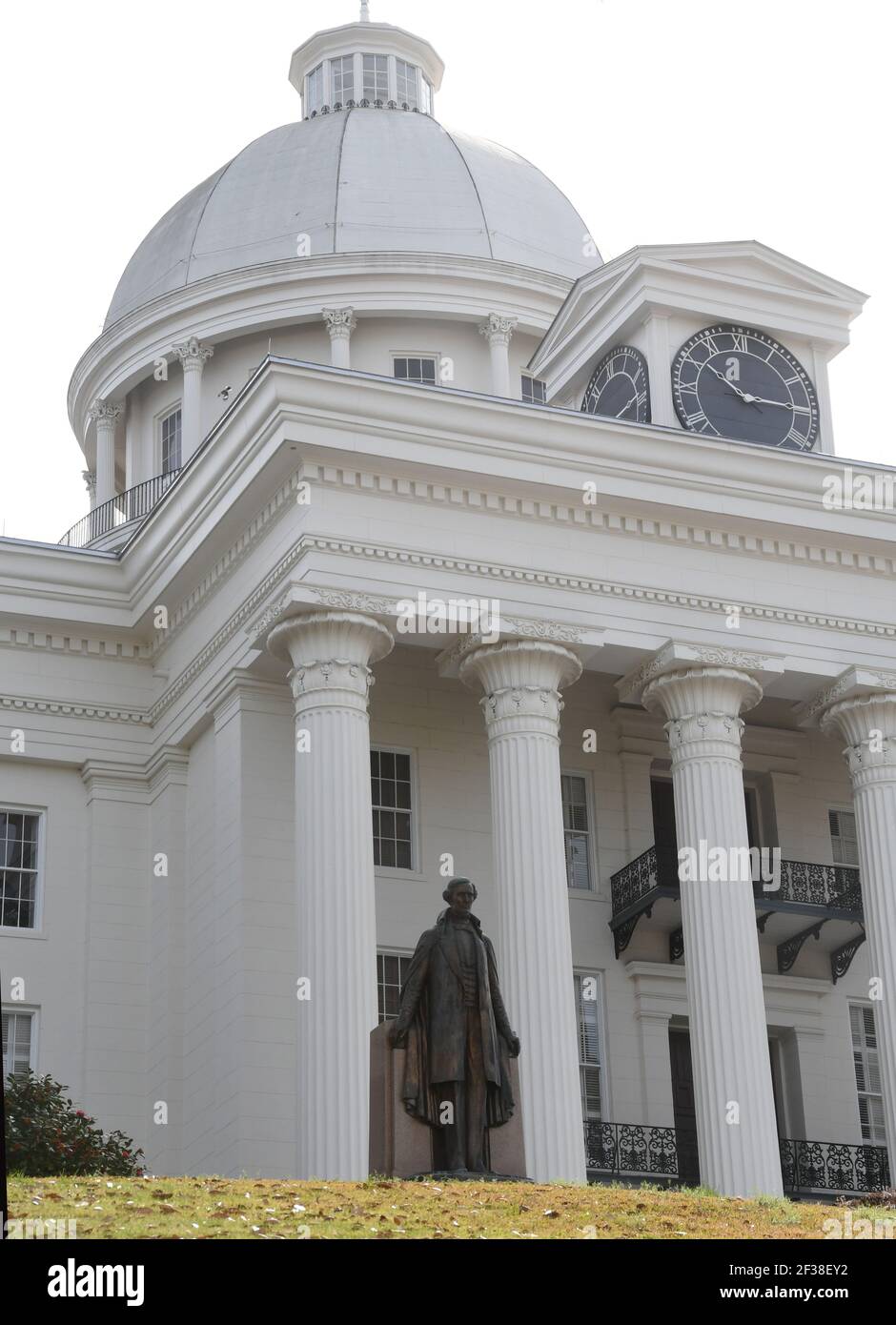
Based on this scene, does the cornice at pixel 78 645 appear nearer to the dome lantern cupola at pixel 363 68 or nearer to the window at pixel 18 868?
the window at pixel 18 868

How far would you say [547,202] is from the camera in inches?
1912

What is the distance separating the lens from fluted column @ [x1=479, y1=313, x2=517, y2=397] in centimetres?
4316

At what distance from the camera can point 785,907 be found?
105 ft

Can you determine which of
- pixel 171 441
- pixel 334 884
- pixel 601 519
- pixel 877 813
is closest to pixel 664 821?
pixel 877 813

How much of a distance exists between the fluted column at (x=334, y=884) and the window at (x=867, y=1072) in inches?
384

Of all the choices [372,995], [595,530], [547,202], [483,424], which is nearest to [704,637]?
[595,530]

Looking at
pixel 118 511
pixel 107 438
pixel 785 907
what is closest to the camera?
pixel 785 907

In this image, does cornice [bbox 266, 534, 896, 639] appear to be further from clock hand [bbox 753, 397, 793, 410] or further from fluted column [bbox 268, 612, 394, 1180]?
clock hand [bbox 753, 397, 793, 410]

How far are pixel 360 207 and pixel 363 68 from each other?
7.06 m

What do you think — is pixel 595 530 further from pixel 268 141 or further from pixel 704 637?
pixel 268 141

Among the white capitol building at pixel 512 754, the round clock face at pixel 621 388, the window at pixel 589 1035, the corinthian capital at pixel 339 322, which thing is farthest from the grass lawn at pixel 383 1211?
the corinthian capital at pixel 339 322

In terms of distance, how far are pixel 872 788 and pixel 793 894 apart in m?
2.66

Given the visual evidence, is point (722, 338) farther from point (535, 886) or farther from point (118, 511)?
point (118, 511)

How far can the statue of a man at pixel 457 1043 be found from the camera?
794 inches
